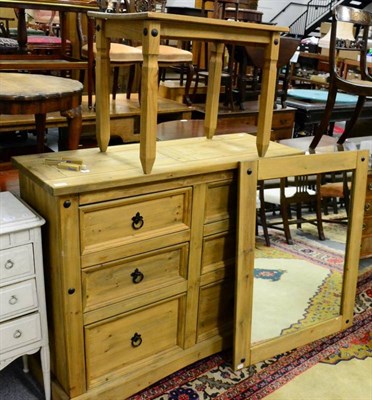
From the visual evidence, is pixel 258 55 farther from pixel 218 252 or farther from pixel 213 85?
pixel 218 252

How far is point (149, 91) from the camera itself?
1.57 m

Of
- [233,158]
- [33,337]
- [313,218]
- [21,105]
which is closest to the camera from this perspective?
[33,337]

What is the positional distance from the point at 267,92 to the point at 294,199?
0.60 metres

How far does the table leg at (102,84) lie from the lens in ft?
5.89

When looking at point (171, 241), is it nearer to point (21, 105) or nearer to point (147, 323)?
point (147, 323)

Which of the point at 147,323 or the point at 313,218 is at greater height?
the point at 313,218

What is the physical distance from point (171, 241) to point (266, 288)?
650mm

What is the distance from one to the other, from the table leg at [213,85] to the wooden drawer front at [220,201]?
1.38 feet

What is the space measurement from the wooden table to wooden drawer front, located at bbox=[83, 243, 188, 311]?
34 centimetres

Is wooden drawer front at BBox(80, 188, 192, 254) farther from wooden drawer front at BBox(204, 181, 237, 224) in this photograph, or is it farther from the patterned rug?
the patterned rug

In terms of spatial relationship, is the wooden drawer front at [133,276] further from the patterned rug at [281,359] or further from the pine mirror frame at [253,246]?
the patterned rug at [281,359]

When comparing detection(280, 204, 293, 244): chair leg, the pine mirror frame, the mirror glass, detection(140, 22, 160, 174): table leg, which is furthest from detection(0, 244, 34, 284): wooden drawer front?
detection(280, 204, 293, 244): chair leg

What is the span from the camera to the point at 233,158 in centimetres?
192

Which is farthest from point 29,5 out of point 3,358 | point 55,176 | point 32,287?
point 3,358
